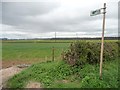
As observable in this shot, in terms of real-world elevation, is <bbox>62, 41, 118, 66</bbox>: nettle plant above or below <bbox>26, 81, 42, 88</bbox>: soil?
above

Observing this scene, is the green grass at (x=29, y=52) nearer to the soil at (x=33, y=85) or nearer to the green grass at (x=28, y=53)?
the green grass at (x=28, y=53)

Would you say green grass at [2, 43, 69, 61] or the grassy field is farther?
green grass at [2, 43, 69, 61]

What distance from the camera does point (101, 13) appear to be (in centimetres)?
818

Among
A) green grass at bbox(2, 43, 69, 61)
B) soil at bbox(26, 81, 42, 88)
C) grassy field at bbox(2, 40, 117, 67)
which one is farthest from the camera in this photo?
green grass at bbox(2, 43, 69, 61)

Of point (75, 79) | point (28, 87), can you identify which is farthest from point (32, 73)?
point (75, 79)

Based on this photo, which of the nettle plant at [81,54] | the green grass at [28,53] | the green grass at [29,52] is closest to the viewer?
the nettle plant at [81,54]

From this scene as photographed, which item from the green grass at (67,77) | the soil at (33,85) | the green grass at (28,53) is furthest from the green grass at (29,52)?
the soil at (33,85)

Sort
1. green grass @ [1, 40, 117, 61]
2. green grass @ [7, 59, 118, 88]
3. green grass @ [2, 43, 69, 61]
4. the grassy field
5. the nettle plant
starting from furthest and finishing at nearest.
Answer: green grass @ [2, 43, 69, 61], green grass @ [1, 40, 117, 61], the grassy field, the nettle plant, green grass @ [7, 59, 118, 88]

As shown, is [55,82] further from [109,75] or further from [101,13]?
[101,13]

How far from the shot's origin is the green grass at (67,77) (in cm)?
807

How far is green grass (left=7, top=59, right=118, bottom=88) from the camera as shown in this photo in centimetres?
807

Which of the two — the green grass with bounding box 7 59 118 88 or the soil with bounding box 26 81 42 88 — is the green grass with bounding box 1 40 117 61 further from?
the soil with bounding box 26 81 42 88

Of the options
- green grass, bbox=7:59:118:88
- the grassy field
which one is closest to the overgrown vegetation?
green grass, bbox=7:59:118:88

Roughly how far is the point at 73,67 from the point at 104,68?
144cm
